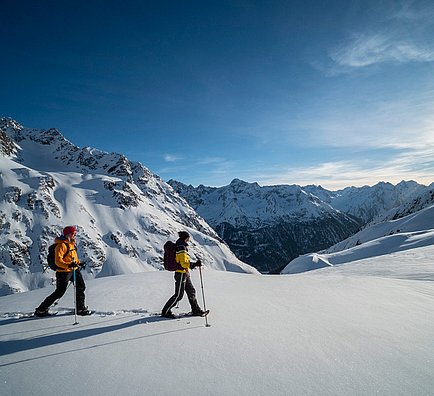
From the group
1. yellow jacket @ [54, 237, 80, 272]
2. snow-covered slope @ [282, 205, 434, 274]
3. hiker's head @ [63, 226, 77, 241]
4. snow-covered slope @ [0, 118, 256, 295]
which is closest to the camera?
yellow jacket @ [54, 237, 80, 272]

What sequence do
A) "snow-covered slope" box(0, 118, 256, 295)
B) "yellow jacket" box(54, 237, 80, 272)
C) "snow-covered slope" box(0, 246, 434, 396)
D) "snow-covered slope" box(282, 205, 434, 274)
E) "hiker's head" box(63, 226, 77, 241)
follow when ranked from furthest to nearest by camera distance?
1. "snow-covered slope" box(0, 118, 256, 295)
2. "snow-covered slope" box(282, 205, 434, 274)
3. "hiker's head" box(63, 226, 77, 241)
4. "yellow jacket" box(54, 237, 80, 272)
5. "snow-covered slope" box(0, 246, 434, 396)

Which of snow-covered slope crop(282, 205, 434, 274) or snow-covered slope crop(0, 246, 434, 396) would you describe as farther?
snow-covered slope crop(282, 205, 434, 274)

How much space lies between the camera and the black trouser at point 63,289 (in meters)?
7.47

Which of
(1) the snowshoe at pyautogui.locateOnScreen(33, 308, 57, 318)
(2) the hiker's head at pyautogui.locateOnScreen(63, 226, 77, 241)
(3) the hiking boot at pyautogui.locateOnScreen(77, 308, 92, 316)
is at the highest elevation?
(2) the hiker's head at pyautogui.locateOnScreen(63, 226, 77, 241)

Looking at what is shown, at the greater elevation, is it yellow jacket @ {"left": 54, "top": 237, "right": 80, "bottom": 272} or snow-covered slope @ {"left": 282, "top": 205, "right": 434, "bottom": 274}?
yellow jacket @ {"left": 54, "top": 237, "right": 80, "bottom": 272}

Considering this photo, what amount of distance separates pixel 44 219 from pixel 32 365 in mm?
184074

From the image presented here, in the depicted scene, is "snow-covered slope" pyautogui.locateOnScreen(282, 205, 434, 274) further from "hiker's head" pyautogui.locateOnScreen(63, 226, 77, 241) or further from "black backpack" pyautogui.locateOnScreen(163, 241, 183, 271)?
"hiker's head" pyautogui.locateOnScreen(63, 226, 77, 241)

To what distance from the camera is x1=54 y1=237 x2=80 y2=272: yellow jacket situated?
295 inches

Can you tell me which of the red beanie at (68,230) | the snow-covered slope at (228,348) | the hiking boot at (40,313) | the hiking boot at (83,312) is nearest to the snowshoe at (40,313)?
the hiking boot at (40,313)

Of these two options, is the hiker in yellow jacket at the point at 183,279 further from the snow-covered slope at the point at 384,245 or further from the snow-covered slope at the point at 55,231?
the snow-covered slope at the point at 55,231

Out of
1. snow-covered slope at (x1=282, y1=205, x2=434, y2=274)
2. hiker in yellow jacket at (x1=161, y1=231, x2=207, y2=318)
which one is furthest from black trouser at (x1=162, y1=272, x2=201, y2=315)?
snow-covered slope at (x1=282, y1=205, x2=434, y2=274)

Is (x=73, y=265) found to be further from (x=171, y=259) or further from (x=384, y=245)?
(x=384, y=245)

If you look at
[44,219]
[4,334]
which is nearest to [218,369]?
[4,334]

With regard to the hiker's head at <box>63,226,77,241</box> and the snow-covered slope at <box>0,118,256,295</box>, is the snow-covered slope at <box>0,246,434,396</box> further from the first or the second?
the snow-covered slope at <box>0,118,256,295</box>
